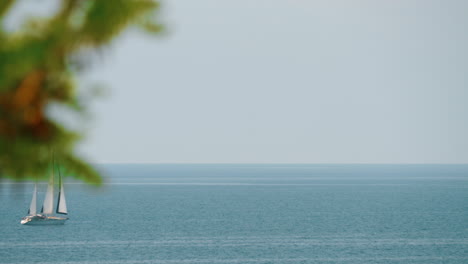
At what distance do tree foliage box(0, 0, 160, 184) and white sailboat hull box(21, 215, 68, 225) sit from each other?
133392 mm

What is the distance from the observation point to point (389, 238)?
115 meters

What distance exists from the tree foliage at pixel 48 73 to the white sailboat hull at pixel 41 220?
438ft

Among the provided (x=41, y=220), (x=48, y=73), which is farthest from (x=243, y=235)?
(x=48, y=73)

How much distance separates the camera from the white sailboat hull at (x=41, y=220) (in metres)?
132

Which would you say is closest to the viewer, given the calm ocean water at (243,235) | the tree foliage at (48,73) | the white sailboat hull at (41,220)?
the tree foliage at (48,73)

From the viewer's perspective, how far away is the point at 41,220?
5256 inches

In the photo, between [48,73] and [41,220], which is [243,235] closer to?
[41,220]

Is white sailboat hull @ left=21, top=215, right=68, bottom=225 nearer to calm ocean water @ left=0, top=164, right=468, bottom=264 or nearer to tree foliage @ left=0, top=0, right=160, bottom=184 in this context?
calm ocean water @ left=0, top=164, right=468, bottom=264

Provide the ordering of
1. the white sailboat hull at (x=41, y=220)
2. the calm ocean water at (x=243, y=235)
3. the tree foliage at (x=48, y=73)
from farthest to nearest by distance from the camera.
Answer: the white sailboat hull at (x=41, y=220) → the calm ocean water at (x=243, y=235) → the tree foliage at (x=48, y=73)

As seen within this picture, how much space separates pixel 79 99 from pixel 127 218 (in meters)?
149

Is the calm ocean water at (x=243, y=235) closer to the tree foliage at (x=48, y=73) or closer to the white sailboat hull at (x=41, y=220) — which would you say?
the white sailboat hull at (x=41, y=220)

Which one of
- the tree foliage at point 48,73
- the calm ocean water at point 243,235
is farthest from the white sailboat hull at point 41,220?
the tree foliage at point 48,73

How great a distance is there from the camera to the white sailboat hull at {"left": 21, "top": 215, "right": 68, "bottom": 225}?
13238cm

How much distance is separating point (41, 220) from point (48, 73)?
136554mm
